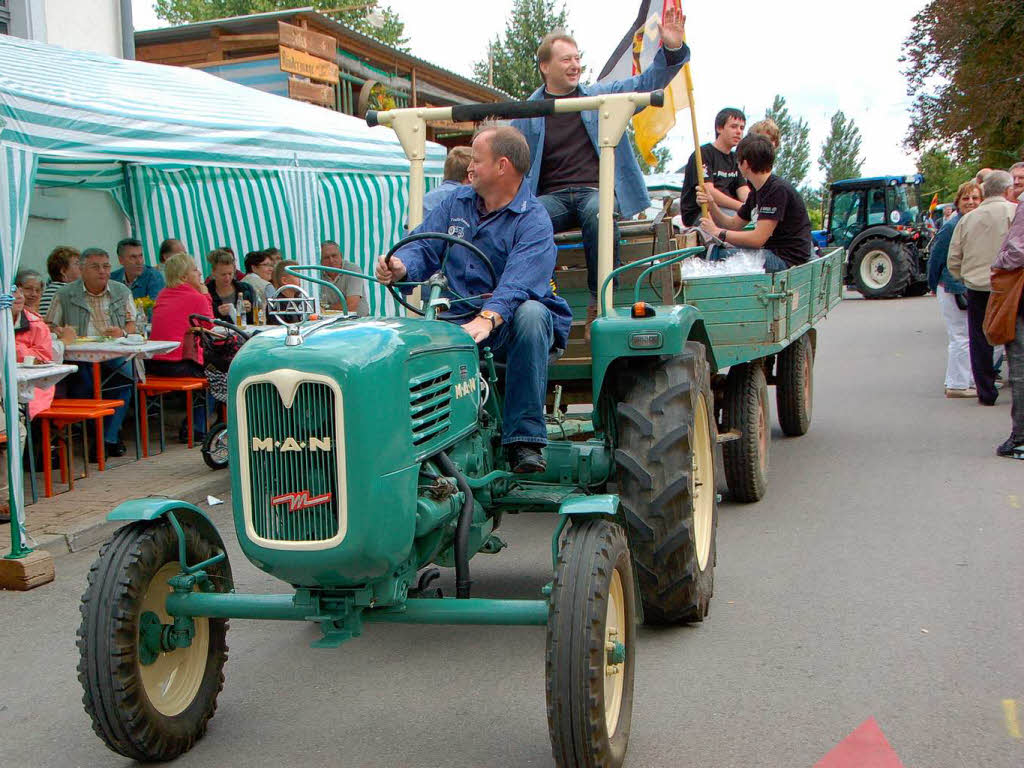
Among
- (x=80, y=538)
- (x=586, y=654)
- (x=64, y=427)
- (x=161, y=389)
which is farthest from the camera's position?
(x=161, y=389)

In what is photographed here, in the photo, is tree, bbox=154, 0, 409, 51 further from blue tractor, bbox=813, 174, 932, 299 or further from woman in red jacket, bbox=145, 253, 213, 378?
woman in red jacket, bbox=145, 253, 213, 378

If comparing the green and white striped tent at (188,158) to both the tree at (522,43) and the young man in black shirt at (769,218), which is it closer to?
the young man in black shirt at (769,218)

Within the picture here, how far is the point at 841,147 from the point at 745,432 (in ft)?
306

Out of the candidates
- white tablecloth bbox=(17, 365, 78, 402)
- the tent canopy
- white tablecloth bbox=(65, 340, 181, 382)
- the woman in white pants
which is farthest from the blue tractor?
white tablecloth bbox=(17, 365, 78, 402)

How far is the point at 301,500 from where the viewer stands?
2994 millimetres

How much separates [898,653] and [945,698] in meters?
0.43

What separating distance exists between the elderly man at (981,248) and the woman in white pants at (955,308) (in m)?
0.58

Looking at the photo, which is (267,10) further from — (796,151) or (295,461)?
(796,151)

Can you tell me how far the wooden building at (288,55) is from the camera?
57.0ft

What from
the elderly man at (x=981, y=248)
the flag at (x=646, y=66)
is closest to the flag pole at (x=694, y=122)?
the flag at (x=646, y=66)

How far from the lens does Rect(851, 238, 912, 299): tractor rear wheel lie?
23062 mm

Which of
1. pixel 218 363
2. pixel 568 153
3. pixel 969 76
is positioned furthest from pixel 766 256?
pixel 969 76

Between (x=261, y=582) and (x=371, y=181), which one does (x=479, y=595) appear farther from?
(x=371, y=181)

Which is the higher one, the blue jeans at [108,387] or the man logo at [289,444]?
the man logo at [289,444]
